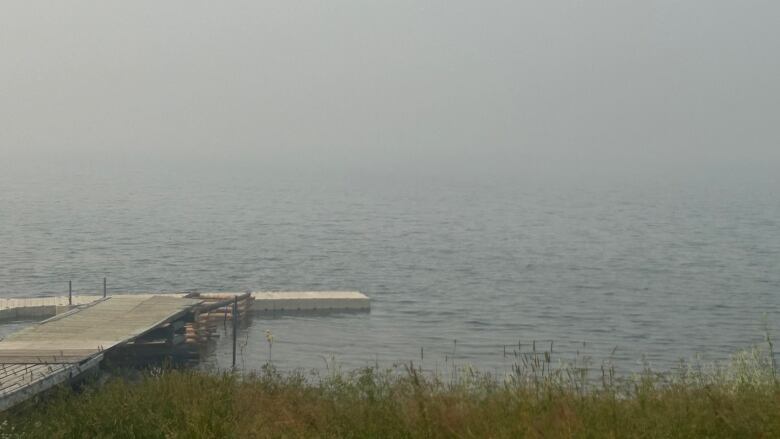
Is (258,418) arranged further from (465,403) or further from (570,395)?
(570,395)

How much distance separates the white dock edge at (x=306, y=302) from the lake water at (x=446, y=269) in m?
1.17

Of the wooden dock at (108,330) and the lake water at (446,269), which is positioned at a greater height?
the wooden dock at (108,330)

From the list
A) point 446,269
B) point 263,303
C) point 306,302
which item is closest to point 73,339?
point 263,303

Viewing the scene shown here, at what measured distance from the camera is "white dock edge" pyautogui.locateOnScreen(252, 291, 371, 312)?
57.3 m

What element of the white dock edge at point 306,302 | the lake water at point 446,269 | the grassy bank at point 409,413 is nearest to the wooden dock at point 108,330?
the white dock edge at point 306,302

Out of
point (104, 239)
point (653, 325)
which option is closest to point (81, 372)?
point (653, 325)

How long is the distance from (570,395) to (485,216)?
137 m

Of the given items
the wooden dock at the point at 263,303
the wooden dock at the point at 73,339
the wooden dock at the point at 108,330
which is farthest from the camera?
the wooden dock at the point at 263,303

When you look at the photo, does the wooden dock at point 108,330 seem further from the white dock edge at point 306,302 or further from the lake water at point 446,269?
the lake water at point 446,269

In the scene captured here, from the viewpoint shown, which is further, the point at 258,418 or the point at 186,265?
the point at 186,265

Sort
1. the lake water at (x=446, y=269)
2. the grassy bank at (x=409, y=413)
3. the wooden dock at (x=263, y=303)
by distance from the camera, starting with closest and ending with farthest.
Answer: the grassy bank at (x=409, y=413) < the lake water at (x=446, y=269) < the wooden dock at (x=263, y=303)

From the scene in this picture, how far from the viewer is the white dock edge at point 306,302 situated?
57344 millimetres

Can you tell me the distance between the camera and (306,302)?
57781 millimetres

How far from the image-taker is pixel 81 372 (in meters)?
28.6
